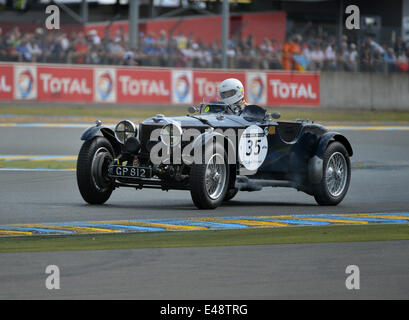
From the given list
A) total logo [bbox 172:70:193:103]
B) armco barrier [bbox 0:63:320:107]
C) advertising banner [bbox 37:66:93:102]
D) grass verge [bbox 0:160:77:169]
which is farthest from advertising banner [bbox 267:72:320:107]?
grass verge [bbox 0:160:77:169]

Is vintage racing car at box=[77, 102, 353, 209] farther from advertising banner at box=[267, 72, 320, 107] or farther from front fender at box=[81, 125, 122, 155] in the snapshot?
advertising banner at box=[267, 72, 320, 107]

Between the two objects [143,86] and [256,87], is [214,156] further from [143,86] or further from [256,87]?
[256,87]

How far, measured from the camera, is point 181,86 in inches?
1236

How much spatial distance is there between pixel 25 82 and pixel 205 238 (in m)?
21.0

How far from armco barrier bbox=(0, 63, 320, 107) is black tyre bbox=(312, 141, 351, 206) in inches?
705

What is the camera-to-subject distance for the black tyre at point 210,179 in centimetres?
1125

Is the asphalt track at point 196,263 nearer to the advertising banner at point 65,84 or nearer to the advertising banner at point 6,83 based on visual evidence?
the advertising banner at point 6,83

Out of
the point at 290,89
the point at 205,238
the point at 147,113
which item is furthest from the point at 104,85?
the point at 205,238

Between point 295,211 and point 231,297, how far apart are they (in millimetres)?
5270

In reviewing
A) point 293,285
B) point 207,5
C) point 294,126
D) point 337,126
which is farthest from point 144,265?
point 207,5

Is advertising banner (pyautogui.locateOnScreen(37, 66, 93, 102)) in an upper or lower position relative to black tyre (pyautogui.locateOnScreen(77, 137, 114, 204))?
upper

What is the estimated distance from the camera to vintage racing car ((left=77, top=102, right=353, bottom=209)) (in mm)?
11578
